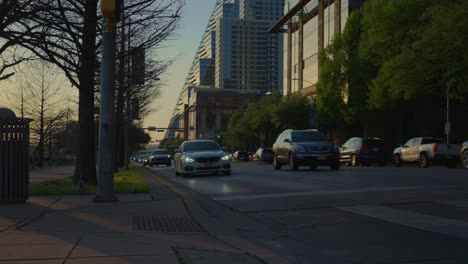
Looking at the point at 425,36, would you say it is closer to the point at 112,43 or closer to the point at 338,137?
the point at 112,43

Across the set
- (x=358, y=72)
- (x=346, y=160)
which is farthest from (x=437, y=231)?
(x=358, y=72)

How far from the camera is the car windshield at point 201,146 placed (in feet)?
76.7

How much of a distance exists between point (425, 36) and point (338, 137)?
33620mm

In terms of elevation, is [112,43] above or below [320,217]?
above

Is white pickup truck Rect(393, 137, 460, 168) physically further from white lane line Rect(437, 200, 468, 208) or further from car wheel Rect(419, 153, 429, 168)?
white lane line Rect(437, 200, 468, 208)

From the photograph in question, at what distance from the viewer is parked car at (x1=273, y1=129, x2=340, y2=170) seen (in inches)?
930

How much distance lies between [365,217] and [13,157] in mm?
6207

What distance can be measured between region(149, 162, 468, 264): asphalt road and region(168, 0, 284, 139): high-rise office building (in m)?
111

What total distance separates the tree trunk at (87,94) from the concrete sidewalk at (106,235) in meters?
5.54

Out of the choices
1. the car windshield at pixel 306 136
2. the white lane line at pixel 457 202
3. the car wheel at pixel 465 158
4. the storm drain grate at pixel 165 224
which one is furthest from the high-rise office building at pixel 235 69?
the storm drain grate at pixel 165 224

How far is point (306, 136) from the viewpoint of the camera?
968 inches

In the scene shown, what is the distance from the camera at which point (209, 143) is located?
23875 mm

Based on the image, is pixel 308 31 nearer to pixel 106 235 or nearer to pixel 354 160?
pixel 354 160

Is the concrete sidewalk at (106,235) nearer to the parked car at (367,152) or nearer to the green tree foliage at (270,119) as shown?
the parked car at (367,152)
